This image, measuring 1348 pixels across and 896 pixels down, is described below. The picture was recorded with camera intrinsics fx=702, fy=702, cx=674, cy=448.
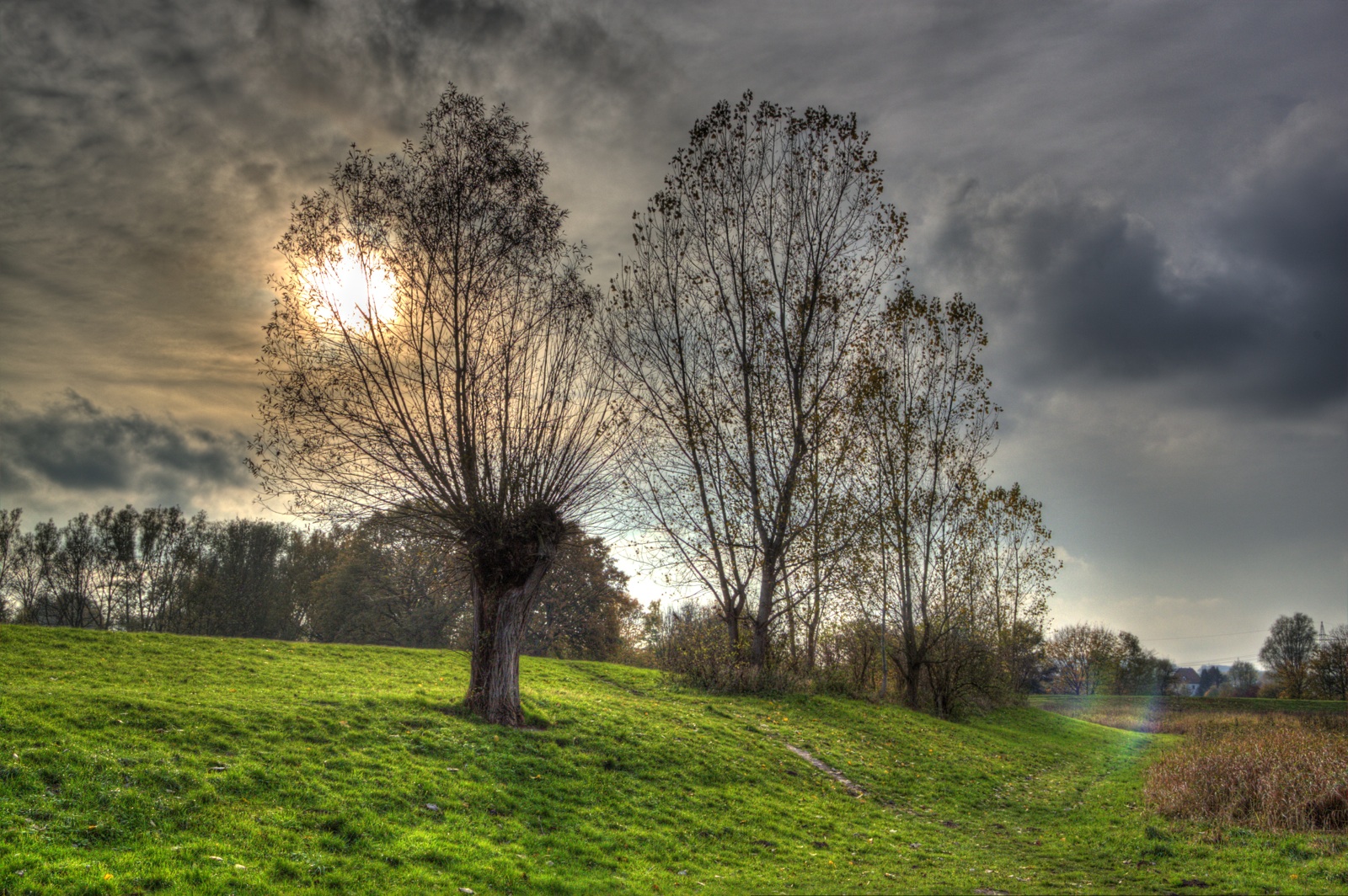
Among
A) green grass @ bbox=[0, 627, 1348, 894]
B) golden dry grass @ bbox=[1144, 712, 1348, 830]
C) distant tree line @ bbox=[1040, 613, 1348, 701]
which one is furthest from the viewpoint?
distant tree line @ bbox=[1040, 613, 1348, 701]

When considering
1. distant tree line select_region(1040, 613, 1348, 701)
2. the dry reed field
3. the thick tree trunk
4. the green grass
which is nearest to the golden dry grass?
the dry reed field

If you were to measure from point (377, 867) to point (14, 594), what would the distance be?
6004 centimetres

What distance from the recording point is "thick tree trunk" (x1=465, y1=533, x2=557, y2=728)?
15867 mm

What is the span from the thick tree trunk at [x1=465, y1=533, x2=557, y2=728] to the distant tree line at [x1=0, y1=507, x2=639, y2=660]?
962 inches

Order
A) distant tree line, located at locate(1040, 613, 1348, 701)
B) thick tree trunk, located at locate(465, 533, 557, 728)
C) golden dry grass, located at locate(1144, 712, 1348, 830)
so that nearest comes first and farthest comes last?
1. golden dry grass, located at locate(1144, 712, 1348, 830)
2. thick tree trunk, located at locate(465, 533, 557, 728)
3. distant tree line, located at locate(1040, 613, 1348, 701)

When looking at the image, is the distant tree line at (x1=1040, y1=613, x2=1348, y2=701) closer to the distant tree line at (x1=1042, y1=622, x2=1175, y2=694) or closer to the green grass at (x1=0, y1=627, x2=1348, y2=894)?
the distant tree line at (x1=1042, y1=622, x2=1175, y2=694)

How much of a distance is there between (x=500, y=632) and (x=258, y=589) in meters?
41.1

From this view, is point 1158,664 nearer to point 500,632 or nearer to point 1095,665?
point 1095,665

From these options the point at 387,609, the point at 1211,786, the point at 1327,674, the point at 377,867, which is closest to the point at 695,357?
the point at 1211,786

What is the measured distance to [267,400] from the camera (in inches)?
615

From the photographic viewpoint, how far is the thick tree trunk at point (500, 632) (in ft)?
52.1

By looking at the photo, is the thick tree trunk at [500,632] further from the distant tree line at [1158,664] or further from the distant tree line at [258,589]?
the distant tree line at [1158,664]

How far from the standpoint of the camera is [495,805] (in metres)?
11.0

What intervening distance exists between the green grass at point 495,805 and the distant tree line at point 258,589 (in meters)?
23.8
